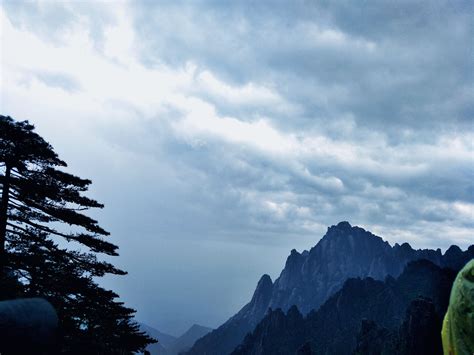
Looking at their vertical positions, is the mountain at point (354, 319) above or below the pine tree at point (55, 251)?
below

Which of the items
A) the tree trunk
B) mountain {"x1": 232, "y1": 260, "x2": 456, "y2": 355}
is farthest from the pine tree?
mountain {"x1": 232, "y1": 260, "x2": 456, "y2": 355}

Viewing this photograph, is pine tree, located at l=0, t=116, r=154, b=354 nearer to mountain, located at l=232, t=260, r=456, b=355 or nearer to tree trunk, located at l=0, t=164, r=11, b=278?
tree trunk, located at l=0, t=164, r=11, b=278

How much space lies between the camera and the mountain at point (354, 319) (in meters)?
77.2

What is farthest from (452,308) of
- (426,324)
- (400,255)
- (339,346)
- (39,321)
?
(400,255)

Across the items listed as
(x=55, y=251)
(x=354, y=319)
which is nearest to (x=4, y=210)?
(x=55, y=251)

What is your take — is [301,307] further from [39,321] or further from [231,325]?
[39,321]

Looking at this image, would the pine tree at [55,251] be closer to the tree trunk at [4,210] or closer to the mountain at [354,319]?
the tree trunk at [4,210]

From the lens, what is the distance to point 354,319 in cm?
11269

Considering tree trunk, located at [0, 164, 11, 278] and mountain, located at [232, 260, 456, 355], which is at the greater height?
tree trunk, located at [0, 164, 11, 278]

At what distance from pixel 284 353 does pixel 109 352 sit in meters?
109

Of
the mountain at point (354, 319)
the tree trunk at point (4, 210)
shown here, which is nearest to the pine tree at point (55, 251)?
the tree trunk at point (4, 210)

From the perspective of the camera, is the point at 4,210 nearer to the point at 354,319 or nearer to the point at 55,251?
the point at 55,251

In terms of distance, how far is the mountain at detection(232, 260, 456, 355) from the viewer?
77.2m

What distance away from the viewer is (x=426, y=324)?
55312 millimetres
